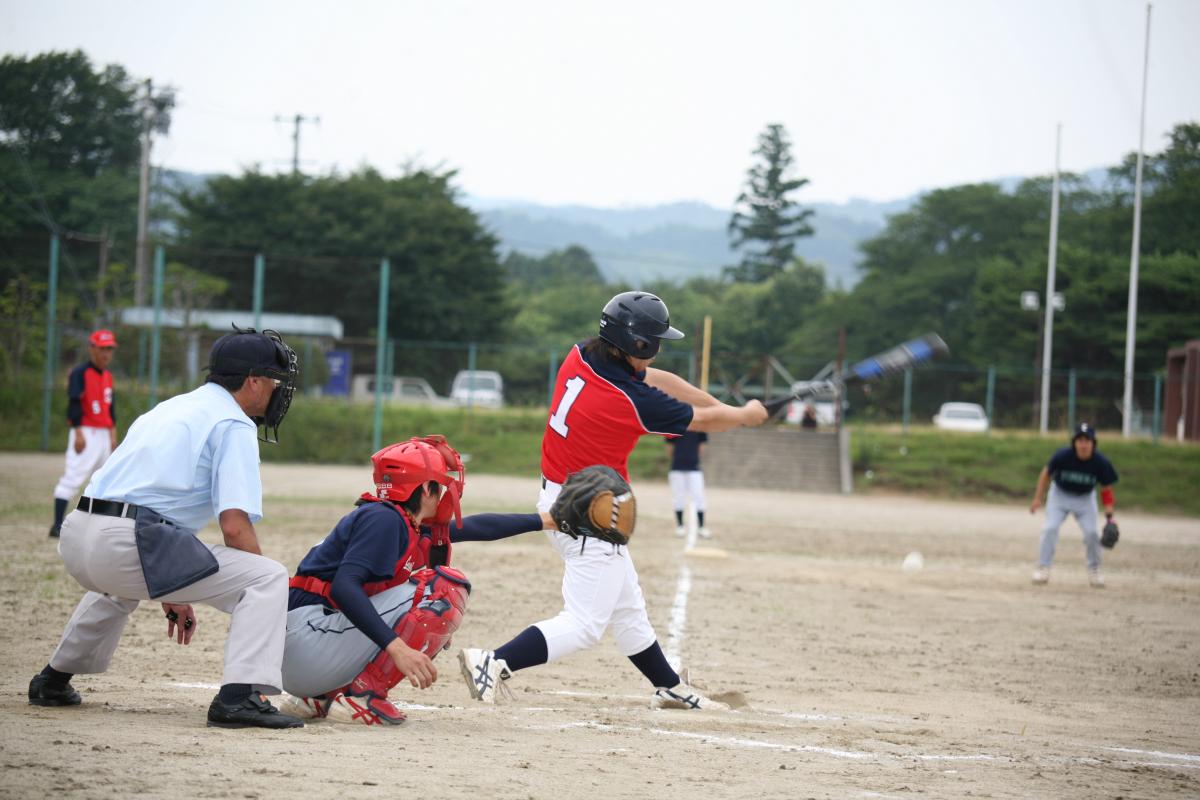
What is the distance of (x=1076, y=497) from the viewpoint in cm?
1359

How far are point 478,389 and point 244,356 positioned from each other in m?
35.2

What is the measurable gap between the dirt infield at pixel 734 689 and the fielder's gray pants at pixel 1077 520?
0.45m

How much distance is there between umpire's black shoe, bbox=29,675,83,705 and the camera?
202 inches

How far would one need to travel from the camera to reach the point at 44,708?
5059 mm

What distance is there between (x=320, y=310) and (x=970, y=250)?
54870 mm

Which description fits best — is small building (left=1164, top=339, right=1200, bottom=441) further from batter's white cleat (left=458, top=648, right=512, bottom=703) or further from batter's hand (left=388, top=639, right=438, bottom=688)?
batter's hand (left=388, top=639, right=438, bottom=688)

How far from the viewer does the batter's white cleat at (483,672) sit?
216 inches

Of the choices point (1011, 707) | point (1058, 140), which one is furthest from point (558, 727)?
point (1058, 140)

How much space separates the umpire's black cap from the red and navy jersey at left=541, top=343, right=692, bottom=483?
1434 mm

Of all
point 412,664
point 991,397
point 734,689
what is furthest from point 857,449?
point 412,664

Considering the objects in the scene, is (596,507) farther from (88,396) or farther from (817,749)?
(88,396)

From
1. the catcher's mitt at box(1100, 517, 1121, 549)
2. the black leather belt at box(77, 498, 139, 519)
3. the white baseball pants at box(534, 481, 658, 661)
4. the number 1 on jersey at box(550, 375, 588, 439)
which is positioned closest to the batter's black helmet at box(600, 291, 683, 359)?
the number 1 on jersey at box(550, 375, 588, 439)

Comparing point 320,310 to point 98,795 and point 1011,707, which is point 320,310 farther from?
point 98,795

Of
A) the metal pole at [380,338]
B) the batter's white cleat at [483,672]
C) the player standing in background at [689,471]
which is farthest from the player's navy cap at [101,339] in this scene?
the metal pole at [380,338]
